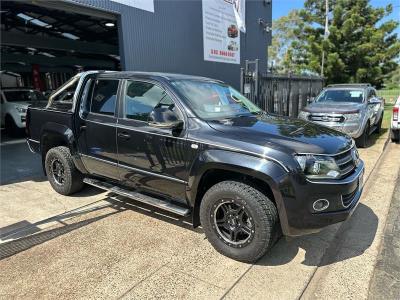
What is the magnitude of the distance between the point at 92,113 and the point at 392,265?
3987 mm

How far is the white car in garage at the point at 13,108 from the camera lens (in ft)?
38.7

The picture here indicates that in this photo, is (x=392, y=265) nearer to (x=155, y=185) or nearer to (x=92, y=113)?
(x=155, y=185)

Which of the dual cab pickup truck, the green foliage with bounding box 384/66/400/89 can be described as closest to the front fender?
the dual cab pickup truck

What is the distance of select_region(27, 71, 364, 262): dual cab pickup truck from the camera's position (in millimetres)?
3166

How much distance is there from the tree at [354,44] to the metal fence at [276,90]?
11081 millimetres

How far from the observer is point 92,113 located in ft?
15.4

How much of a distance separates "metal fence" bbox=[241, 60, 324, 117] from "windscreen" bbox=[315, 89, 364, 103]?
1.84 meters

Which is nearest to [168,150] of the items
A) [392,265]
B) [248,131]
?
[248,131]

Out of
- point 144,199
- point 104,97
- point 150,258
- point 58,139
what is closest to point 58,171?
point 58,139

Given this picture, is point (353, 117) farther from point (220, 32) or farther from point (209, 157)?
point (209, 157)

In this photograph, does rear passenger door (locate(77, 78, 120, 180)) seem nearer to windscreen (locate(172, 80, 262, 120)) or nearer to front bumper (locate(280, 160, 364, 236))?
windscreen (locate(172, 80, 262, 120))

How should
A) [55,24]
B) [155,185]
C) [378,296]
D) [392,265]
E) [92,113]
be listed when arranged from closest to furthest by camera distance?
[378,296]
[392,265]
[155,185]
[92,113]
[55,24]

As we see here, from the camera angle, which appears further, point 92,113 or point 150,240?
point 92,113

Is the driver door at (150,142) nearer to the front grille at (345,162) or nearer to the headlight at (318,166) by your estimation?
the headlight at (318,166)
